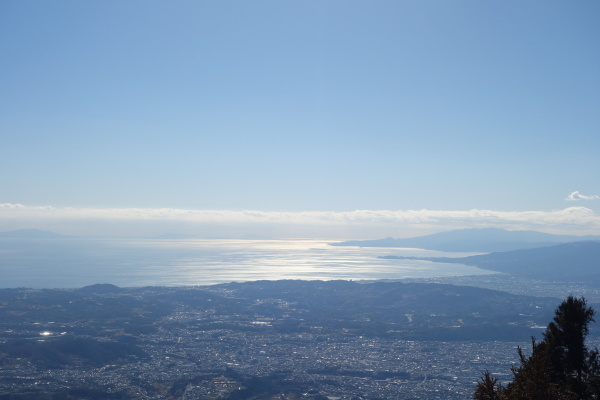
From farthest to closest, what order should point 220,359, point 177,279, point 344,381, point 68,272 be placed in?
point 68,272
point 177,279
point 220,359
point 344,381

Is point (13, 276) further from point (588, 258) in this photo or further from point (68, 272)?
point (588, 258)

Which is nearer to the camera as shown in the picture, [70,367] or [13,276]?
[70,367]

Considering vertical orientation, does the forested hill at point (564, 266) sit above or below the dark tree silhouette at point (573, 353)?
below

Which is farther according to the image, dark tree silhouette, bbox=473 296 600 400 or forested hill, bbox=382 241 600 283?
forested hill, bbox=382 241 600 283

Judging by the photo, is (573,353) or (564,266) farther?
(564,266)

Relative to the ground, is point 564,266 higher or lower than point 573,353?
lower

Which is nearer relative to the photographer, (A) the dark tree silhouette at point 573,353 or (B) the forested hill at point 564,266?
(A) the dark tree silhouette at point 573,353

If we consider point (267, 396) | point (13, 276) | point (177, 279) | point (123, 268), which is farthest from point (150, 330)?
point (123, 268)

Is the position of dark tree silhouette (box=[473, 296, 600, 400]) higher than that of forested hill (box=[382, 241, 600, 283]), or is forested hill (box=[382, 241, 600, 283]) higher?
dark tree silhouette (box=[473, 296, 600, 400])

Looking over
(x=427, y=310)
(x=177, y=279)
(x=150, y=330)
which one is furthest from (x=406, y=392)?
(x=177, y=279)

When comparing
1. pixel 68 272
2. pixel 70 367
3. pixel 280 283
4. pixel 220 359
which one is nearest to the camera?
pixel 70 367
